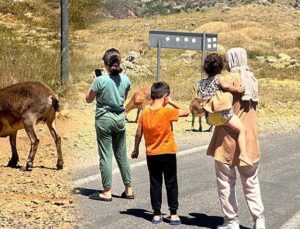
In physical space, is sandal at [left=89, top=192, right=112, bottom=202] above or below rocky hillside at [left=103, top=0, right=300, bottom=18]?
below

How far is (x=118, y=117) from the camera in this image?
7.27 meters

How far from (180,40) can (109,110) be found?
28.4 feet

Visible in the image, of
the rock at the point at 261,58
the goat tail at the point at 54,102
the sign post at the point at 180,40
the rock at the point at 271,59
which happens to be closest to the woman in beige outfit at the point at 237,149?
the goat tail at the point at 54,102

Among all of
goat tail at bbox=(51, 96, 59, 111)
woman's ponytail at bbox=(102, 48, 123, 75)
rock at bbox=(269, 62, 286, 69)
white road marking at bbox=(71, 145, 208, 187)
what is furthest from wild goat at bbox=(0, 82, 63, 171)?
rock at bbox=(269, 62, 286, 69)

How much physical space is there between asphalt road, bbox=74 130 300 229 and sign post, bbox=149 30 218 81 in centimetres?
542

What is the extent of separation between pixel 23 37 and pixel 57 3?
2.74m

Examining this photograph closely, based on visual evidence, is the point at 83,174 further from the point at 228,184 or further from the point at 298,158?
the point at 298,158

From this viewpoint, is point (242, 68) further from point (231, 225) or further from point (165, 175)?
point (231, 225)

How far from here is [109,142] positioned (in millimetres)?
7297

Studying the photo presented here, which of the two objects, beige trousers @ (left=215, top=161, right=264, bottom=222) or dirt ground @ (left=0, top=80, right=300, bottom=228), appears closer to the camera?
beige trousers @ (left=215, top=161, right=264, bottom=222)

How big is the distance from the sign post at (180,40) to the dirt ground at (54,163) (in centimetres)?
197

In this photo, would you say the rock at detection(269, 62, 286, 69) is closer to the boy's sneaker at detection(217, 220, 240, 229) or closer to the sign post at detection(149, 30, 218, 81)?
the sign post at detection(149, 30, 218, 81)

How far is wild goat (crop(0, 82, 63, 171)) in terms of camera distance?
28.8ft

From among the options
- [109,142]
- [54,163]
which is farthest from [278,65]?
[109,142]
